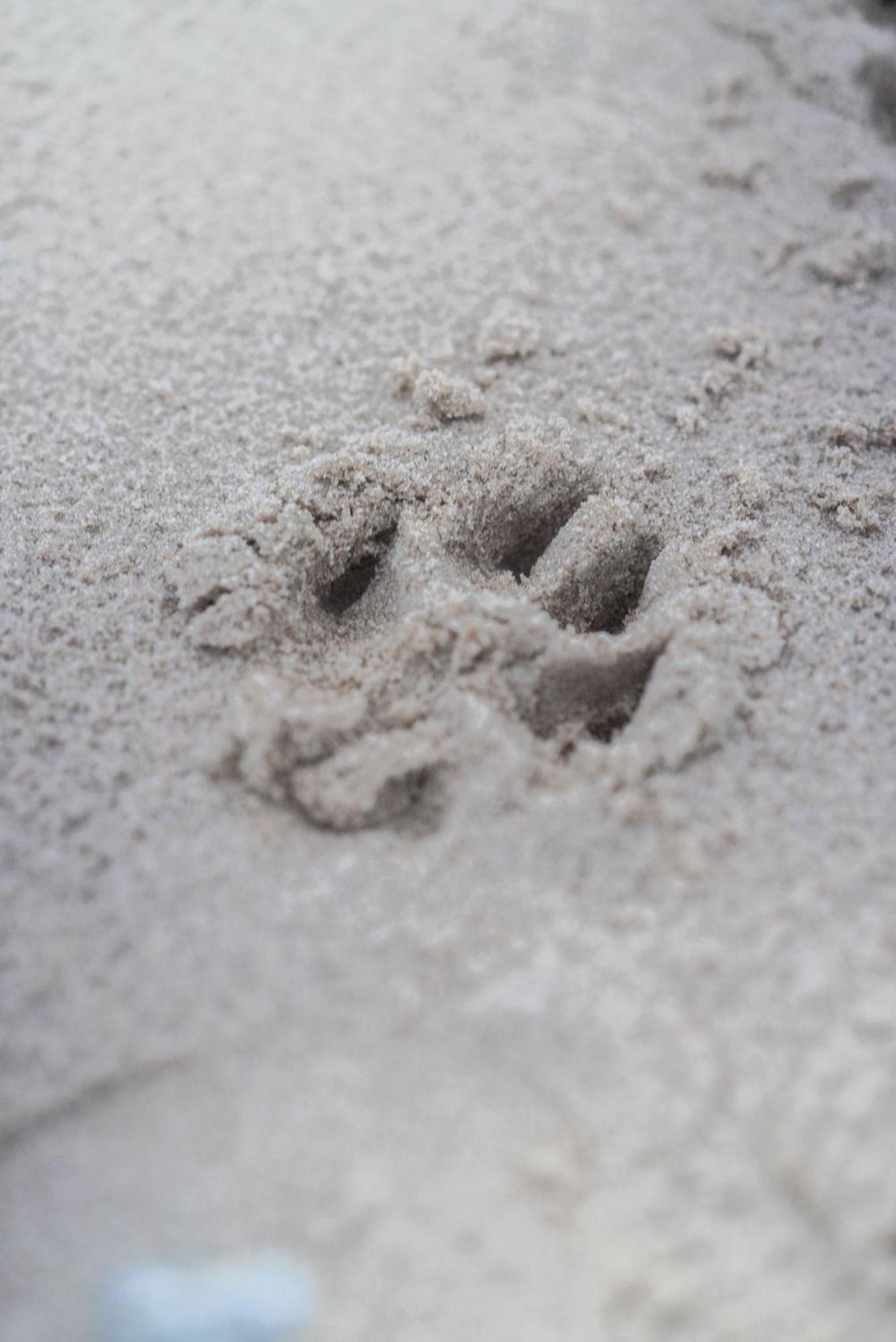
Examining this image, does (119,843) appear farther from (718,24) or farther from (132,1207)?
(718,24)

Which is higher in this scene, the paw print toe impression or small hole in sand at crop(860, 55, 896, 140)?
small hole in sand at crop(860, 55, 896, 140)

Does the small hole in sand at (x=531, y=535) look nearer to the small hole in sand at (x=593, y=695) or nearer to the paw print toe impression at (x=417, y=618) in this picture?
the paw print toe impression at (x=417, y=618)

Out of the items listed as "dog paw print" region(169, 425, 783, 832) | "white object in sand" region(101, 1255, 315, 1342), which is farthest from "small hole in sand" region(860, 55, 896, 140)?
"white object in sand" region(101, 1255, 315, 1342)

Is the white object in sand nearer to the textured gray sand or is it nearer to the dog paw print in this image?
the textured gray sand

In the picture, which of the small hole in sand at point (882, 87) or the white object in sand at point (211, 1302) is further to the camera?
the small hole in sand at point (882, 87)

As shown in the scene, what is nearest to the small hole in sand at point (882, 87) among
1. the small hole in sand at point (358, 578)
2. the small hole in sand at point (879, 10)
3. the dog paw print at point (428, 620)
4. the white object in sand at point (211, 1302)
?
the small hole in sand at point (879, 10)

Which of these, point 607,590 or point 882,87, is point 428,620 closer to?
point 607,590

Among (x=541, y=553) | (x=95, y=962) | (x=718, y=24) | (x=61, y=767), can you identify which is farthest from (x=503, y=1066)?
(x=718, y=24)
